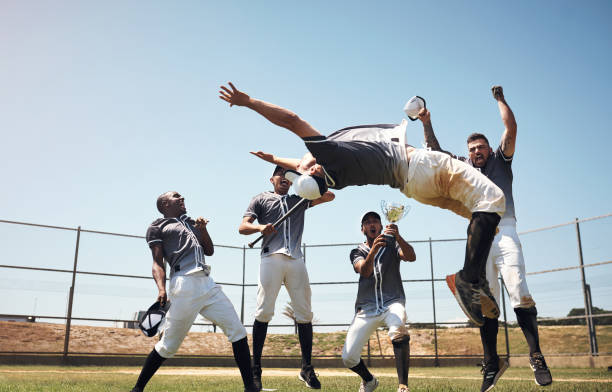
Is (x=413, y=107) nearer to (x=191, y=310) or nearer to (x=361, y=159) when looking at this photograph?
(x=361, y=159)

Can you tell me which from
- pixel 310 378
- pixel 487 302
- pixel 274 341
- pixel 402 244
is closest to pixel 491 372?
pixel 487 302

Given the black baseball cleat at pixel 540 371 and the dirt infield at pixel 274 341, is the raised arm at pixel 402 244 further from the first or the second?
the dirt infield at pixel 274 341

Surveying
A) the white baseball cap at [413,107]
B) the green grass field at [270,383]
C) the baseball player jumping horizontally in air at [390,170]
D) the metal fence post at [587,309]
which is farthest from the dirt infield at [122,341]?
the baseball player jumping horizontally in air at [390,170]

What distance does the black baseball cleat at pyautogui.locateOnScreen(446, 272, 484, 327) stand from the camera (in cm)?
441

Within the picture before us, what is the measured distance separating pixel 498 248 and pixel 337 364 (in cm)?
1145

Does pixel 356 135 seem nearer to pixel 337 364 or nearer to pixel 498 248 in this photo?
pixel 498 248

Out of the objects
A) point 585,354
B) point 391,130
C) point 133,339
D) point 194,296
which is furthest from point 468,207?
point 133,339

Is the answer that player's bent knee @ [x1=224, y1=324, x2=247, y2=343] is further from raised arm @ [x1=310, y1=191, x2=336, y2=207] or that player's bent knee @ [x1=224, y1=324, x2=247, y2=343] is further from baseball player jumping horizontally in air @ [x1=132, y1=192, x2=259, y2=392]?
raised arm @ [x1=310, y1=191, x2=336, y2=207]

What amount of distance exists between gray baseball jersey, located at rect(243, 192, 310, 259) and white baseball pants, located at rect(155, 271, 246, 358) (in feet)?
4.78

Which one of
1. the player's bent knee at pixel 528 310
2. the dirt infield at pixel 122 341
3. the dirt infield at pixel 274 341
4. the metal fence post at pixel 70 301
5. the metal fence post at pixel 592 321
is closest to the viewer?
the player's bent knee at pixel 528 310

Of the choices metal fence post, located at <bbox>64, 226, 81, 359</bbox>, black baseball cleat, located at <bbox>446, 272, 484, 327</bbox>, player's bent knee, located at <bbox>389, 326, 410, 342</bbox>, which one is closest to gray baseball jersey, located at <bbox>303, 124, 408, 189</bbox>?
black baseball cleat, located at <bbox>446, 272, 484, 327</bbox>

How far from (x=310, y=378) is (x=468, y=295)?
2721 mm

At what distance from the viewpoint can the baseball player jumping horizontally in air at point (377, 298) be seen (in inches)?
216

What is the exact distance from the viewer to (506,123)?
553 cm
